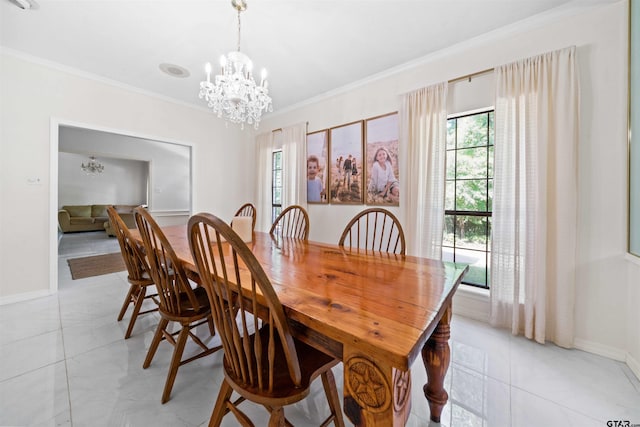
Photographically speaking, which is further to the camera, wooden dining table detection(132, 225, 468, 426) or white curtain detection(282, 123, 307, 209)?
white curtain detection(282, 123, 307, 209)

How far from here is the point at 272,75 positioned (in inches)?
116

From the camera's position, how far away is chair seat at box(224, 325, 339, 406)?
79cm

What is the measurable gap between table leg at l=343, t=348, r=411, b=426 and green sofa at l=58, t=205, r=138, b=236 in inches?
327

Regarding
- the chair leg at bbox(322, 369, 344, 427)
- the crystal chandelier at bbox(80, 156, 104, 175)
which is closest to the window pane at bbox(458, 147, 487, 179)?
the chair leg at bbox(322, 369, 344, 427)

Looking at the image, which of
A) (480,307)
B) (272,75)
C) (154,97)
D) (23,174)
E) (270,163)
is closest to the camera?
(480,307)

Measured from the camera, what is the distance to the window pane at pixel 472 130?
236 cm

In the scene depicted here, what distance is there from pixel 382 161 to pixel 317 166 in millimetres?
1017

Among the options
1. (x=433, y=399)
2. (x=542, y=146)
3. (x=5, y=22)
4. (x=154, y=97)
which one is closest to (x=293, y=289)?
(x=433, y=399)

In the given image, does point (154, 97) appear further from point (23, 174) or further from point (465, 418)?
point (465, 418)

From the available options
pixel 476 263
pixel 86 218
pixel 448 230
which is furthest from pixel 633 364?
pixel 86 218

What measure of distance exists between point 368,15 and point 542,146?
1.73 metres

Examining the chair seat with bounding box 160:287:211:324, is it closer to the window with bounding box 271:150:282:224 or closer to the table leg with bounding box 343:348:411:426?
the table leg with bounding box 343:348:411:426

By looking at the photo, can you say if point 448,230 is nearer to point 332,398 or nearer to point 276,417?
point 332,398

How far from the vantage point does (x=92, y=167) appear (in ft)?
26.0
